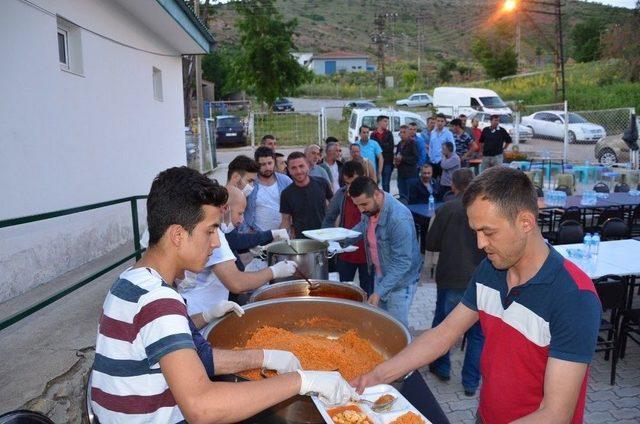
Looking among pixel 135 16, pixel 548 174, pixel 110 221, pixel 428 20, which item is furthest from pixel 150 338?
pixel 428 20

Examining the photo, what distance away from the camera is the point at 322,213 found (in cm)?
549


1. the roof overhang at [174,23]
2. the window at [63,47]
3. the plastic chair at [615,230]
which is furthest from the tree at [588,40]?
the window at [63,47]

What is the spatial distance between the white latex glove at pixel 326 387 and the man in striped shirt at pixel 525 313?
195 mm

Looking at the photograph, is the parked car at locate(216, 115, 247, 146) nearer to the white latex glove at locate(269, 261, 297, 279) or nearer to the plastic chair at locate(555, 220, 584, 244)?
the plastic chair at locate(555, 220, 584, 244)

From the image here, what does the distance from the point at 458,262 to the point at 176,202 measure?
10.0 feet

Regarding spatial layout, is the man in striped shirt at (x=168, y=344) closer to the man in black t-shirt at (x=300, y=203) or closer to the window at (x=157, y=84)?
the man in black t-shirt at (x=300, y=203)

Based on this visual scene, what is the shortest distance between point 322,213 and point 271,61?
1992 cm

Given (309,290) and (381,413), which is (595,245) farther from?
(381,413)

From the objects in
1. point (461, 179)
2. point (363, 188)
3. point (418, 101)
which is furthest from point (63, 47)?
point (418, 101)

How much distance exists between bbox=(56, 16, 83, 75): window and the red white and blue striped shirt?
18.3 ft

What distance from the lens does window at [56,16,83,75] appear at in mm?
5758

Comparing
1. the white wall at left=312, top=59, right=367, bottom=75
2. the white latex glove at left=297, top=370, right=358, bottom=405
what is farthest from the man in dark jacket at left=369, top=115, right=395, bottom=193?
the white wall at left=312, top=59, right=367, bottom=75

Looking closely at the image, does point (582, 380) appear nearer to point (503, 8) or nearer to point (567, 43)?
point (503, 8)

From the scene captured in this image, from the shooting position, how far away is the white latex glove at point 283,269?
3.00 meters
